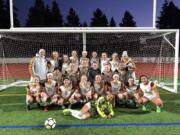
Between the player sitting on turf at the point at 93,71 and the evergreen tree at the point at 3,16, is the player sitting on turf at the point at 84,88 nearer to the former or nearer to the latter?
the player sitting on turf at the point at 93,71

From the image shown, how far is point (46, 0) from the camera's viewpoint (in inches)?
605

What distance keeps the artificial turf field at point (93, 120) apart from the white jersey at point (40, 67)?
833 millimetres

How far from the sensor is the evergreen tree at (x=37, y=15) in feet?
49.8

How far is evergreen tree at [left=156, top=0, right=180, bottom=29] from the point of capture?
21828 mm

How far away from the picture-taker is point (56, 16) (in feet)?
53.0

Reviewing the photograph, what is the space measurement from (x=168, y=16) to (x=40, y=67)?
14.3 meters

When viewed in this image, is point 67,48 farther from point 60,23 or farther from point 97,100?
point 97,100

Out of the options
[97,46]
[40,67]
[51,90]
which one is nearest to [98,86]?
[51,90]

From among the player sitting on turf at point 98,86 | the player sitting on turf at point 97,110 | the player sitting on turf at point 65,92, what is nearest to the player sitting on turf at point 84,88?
the player sitting on turf at point 98,86

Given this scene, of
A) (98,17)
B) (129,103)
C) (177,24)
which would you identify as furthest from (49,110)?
(177,24)

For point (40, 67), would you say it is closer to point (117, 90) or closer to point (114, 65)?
point (114, 65)

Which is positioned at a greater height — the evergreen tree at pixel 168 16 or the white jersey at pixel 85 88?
the evergreen tree at pixel 168 16

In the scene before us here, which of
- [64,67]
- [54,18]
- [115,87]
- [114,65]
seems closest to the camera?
[115,87]

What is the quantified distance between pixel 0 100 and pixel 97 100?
3.32 m
